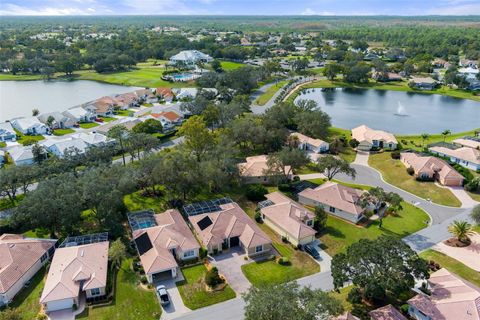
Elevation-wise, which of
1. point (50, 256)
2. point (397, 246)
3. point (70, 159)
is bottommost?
point (50, 256)

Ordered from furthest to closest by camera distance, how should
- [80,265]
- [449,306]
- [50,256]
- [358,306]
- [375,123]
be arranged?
[375,123], [50,256], [80,265], [358,306], [449,306]

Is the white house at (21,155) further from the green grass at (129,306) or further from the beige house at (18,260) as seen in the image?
the green grass at (129,306)

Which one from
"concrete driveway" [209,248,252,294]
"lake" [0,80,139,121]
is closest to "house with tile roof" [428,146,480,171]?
"concrete driveway" [209,248,252,294]

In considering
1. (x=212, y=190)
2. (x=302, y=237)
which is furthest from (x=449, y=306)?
(x=212, y=190)

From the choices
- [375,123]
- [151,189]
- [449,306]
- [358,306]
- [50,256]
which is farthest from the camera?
[375,123]

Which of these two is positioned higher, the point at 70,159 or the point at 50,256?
the point at 70,159

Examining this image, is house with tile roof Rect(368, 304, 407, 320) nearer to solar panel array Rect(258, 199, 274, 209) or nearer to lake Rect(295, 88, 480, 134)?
solar panel array Rect(258, 199, 274, 209)

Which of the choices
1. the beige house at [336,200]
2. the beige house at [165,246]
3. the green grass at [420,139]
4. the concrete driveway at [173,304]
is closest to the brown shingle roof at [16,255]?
the beige house at [165,246]

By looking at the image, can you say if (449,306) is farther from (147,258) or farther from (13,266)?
(13,266)
